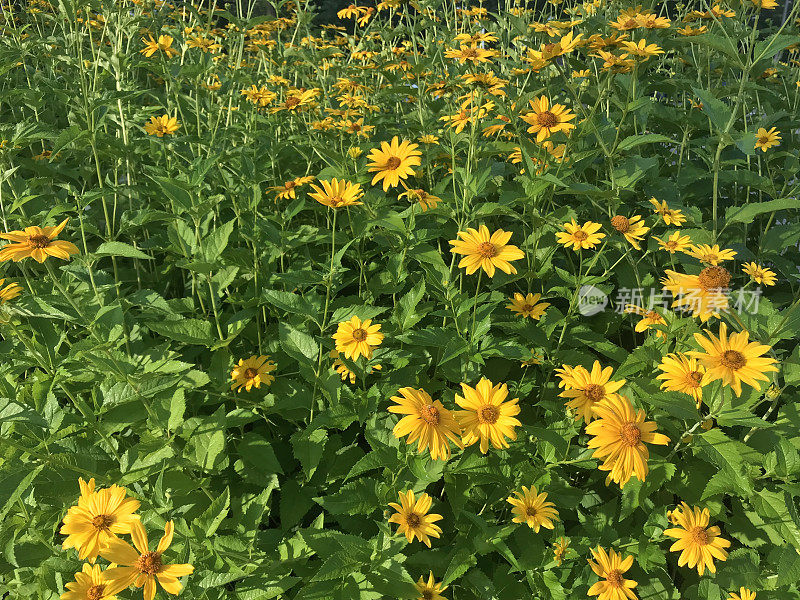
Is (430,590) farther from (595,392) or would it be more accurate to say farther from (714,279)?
(714,279)

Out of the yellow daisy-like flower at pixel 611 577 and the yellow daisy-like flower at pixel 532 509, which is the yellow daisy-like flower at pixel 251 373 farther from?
the yellow daisy-like flower at pixel 611 577

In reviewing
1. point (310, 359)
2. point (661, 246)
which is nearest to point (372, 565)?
point (310, 359)

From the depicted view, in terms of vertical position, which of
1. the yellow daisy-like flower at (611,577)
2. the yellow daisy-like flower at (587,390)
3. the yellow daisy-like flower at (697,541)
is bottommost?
the yellow daisy-like flower at (611,577)

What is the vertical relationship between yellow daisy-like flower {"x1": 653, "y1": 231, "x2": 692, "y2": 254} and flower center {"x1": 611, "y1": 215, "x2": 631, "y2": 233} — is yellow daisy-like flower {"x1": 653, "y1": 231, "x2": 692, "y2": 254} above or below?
below

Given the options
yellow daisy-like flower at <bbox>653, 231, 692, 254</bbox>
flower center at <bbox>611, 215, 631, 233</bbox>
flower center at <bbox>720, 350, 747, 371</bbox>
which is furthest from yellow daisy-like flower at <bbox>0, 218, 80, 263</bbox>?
yellow daisy-like flower at <bbox>653, 231, 692, 254</bbox>

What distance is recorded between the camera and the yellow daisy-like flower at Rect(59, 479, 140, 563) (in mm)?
1177

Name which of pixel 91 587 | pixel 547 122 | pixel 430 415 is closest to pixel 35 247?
pixel 91 587

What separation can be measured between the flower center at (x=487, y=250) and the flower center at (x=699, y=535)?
93 centimetres

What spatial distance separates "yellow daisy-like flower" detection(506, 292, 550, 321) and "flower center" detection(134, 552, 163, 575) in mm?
1364

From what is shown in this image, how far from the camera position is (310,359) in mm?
1734

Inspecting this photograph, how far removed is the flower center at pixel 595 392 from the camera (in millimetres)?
1540

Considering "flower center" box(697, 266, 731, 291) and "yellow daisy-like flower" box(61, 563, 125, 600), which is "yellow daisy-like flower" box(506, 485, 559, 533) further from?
"yellow daisy-like flower" box(61, 563, 125, 600)

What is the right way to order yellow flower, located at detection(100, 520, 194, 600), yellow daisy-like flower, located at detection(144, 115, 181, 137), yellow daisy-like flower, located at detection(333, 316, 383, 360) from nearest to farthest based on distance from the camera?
yellow flower, located at detection(100, 520, 194, 600) < yellow daisy-like flower, located at detection(333, 316, 383, 360) < yellow daisy-like flower, located at detection(144, 115, 181, 137)

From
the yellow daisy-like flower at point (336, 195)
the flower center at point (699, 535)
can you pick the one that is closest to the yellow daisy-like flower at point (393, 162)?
the yellow daisy-like flower at point (336, 195)
